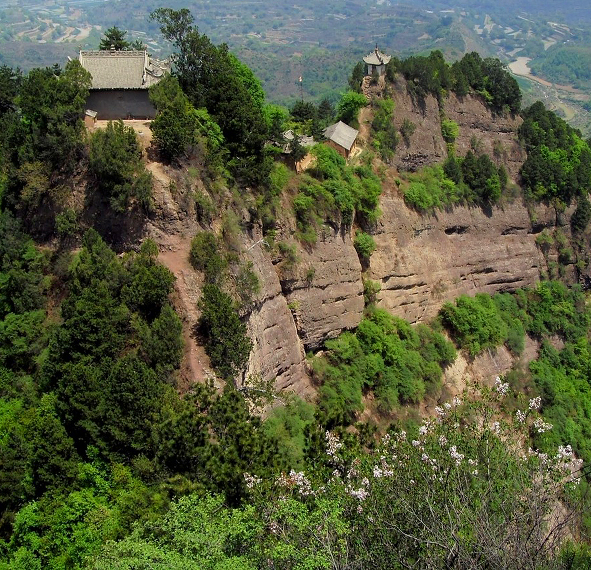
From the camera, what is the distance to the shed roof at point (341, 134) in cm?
3997

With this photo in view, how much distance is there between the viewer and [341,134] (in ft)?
133

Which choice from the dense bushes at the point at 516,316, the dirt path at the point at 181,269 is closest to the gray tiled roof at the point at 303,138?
the dirt path at the point at 181,269

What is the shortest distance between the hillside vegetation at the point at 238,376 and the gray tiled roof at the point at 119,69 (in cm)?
190

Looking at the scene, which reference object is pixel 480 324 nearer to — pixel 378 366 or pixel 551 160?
pixel 378 366

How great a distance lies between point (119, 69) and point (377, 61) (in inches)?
771

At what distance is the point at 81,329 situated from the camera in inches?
921

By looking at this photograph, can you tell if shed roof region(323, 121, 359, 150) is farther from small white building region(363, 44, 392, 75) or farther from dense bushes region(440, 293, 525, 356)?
dense bushes region(440, 293, 525, 356)

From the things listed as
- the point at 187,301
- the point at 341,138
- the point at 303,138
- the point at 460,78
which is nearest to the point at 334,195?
the point at 303,138

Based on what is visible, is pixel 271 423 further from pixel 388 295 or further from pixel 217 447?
pixel 388 295

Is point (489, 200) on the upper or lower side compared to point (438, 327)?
upper

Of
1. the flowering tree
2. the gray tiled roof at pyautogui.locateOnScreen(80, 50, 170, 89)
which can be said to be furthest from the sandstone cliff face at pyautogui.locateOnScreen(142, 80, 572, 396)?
the flowering tree

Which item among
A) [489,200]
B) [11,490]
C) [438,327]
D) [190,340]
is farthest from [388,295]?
[11,490]

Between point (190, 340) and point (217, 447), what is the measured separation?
6430mm

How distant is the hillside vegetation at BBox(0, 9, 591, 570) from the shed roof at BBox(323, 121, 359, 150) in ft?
3.42
